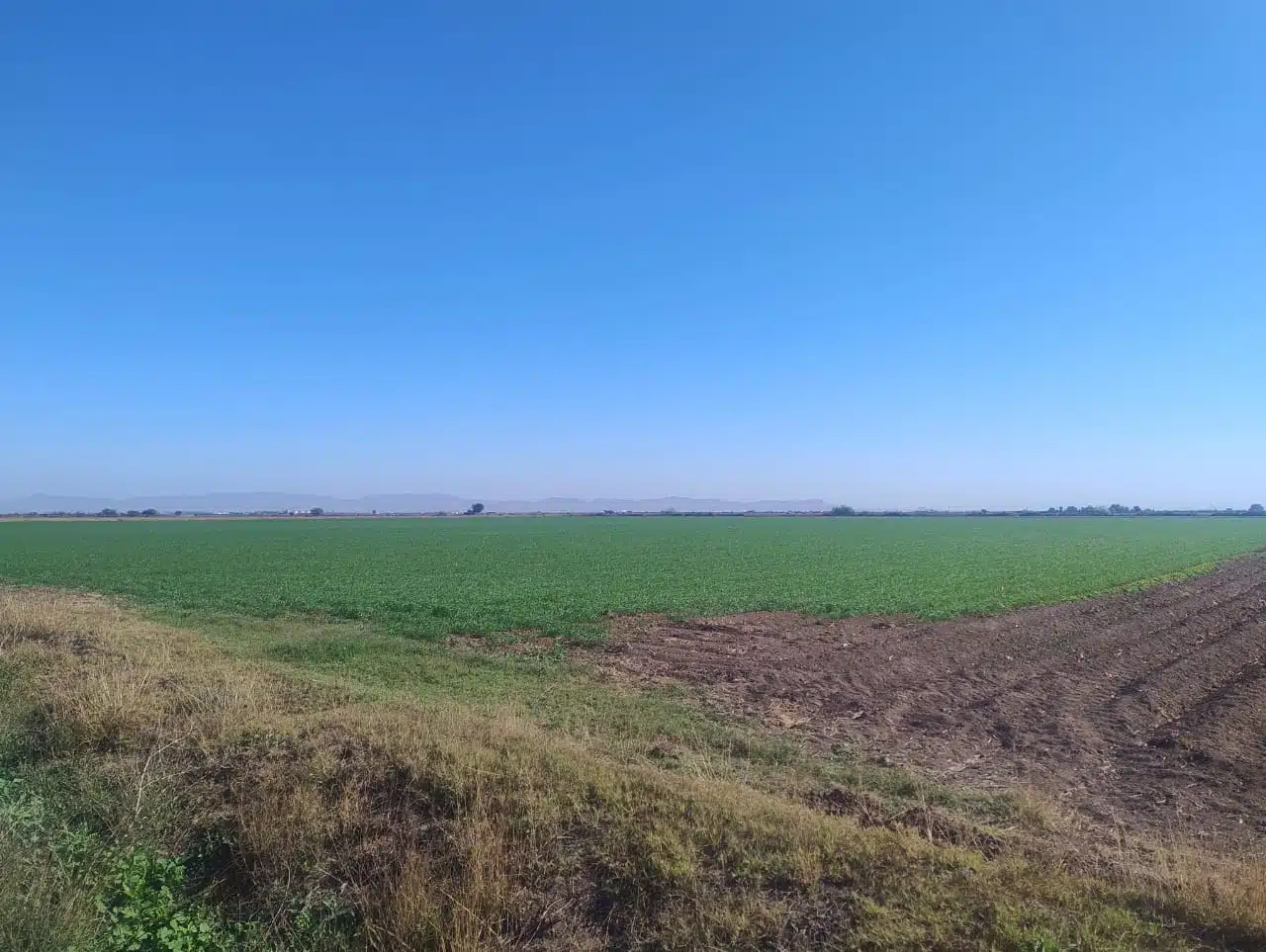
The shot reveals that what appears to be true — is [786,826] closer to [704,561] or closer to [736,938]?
[736,938]

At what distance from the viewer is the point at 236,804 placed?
6.91 meters

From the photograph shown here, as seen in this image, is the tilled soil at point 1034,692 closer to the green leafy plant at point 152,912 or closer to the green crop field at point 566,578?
the green crop field at point 566,578

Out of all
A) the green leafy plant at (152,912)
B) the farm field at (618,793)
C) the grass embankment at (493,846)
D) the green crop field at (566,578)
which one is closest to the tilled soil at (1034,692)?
the farm field at (618,793)

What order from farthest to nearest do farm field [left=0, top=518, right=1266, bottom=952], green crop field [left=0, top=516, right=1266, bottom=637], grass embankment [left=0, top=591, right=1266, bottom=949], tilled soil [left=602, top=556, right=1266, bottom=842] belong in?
green crop field [left=0, top=516, right=1266, bottom=637], tilled soil [left=602, top=556, right=1266, bottom=842], farm field [left=0, top=518, right=1266, bottom=952], grass embankment [left=0, top=591, right=1266, bottom=949]

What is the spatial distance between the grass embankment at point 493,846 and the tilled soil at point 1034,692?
81.7 inches

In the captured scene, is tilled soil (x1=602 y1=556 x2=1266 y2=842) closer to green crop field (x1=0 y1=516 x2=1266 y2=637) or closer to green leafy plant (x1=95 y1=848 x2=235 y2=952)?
green crop field (x1=0 y1=516 x2=1266 y2=637)

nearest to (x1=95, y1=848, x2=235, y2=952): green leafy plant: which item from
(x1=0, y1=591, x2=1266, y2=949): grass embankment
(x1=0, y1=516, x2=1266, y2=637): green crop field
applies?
(x1=0, y1=591, x2=1266, y2=949): grass embankment

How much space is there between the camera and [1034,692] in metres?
13.5

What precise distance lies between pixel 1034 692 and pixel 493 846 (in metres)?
11.7

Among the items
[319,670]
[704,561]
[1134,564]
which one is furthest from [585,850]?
[1134,564]

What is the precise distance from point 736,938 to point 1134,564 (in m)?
48.6

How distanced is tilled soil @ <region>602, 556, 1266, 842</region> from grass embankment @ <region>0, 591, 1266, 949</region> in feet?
6.80

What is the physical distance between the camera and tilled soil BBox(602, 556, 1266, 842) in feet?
28.8

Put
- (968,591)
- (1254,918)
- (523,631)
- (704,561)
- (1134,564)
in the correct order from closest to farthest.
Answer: (1254,918) → (523,631) → (968,591) → (1134,564) → (704,561)
